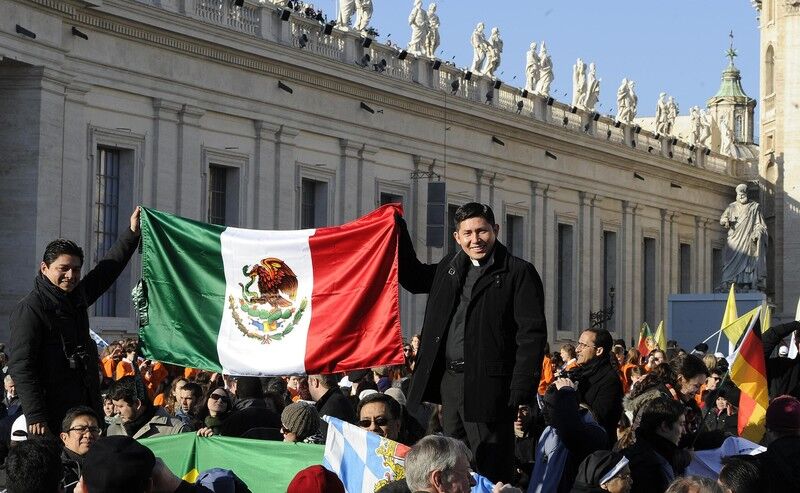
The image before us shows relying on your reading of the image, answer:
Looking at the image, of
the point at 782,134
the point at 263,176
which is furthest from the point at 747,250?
the point at 263,176

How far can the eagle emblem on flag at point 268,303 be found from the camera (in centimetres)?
1012

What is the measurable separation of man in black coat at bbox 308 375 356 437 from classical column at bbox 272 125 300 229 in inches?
1016

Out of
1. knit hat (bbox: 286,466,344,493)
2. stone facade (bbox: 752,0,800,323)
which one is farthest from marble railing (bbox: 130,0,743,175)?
knit hat (bbox: 286,466,344,493)

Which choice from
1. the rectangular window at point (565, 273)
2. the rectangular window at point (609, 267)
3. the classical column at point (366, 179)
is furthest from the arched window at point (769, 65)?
the classical column at point (366, 179)

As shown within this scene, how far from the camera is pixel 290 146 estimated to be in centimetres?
3753

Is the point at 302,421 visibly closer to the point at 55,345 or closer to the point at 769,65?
the point at 55,345

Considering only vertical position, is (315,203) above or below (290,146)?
below

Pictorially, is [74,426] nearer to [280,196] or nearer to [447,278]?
[447,278]

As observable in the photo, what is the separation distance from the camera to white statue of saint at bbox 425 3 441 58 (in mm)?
43594

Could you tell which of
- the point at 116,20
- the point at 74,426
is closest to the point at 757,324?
the point at 74,426

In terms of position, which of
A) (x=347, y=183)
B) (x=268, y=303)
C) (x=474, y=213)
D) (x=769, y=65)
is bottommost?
(x=268, y=303)

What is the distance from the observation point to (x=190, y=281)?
1027 centimetres

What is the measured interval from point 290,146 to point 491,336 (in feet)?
96.4

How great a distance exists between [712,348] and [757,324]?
29.9 meters
